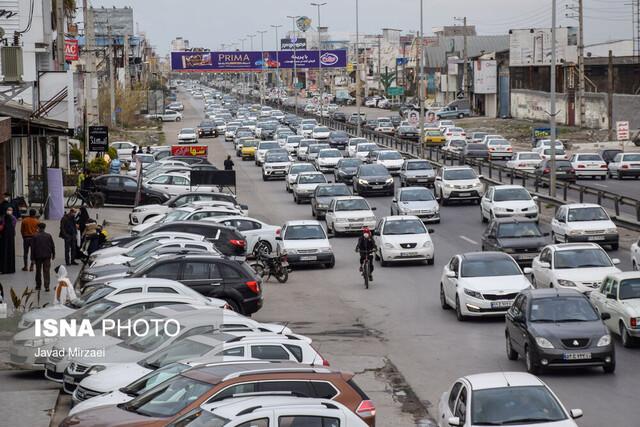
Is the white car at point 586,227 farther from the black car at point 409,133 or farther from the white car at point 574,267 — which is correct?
the black car at point 409,133

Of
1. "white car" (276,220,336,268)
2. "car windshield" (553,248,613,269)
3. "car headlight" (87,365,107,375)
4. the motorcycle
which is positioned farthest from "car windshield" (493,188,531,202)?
"car headlight" (87,365,107,375)

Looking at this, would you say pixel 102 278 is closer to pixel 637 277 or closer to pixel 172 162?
pixel 637 277

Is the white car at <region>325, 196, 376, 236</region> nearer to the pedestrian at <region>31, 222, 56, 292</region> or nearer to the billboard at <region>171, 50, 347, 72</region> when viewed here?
the pedestrian at <region>31, 222, 56, 292</region>

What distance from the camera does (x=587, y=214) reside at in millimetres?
37344

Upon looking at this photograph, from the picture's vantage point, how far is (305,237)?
36.2m

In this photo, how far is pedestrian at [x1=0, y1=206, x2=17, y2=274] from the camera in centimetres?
3181

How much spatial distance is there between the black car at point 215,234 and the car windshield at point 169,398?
65.7 ft

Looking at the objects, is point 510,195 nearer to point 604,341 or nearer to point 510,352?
point 510,352

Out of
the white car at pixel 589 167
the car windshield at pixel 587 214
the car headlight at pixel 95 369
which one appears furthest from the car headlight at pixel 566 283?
the white car at pixel 589 167

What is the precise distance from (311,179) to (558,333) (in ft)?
116

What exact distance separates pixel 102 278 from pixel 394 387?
30.1 feet

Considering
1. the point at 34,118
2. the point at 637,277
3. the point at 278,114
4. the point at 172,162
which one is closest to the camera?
the point at 637,277

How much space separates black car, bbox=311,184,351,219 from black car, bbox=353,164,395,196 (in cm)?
725

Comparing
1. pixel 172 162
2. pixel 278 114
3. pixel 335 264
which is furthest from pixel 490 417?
pixel 278 114
